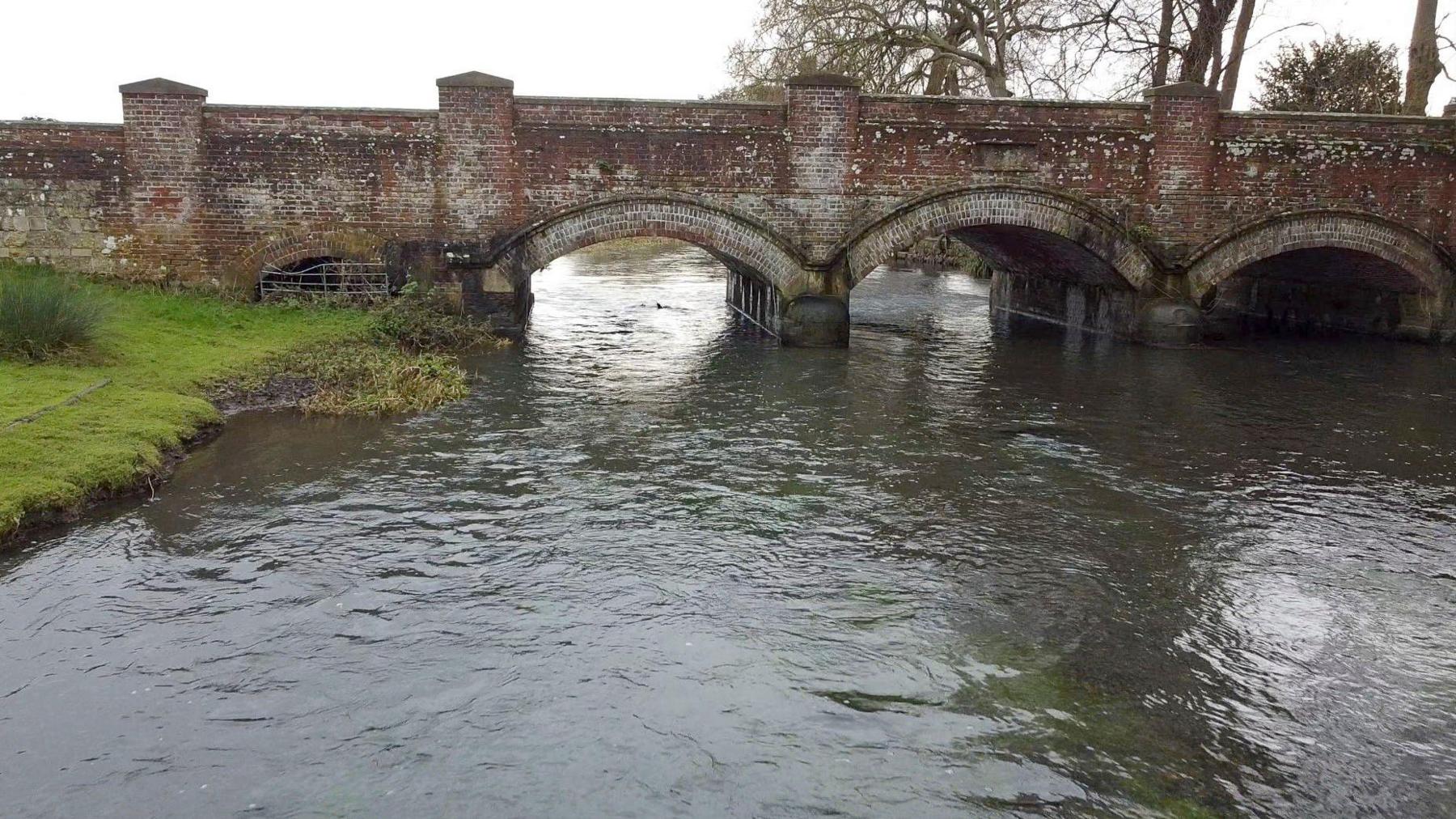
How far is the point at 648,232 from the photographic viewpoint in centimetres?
1627

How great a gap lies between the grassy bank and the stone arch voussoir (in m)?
12.0

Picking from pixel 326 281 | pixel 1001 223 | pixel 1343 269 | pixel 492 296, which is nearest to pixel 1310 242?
pixel 1343 269

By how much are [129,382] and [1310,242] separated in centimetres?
1691

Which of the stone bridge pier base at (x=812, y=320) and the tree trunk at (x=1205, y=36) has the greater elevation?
the tree trunk at (x=1205, y=36)

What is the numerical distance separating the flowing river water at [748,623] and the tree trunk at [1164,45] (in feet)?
47.5

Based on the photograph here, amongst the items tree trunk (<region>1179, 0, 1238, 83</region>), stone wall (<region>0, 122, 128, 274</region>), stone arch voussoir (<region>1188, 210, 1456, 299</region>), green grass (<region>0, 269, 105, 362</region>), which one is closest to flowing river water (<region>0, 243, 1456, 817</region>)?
green grass (<region>0, 269, 105, 362</region>)

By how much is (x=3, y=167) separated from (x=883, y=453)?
1334 centimetres

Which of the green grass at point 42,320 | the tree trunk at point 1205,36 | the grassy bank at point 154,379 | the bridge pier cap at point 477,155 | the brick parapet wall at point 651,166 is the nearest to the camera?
the grassy bank at point 154,379

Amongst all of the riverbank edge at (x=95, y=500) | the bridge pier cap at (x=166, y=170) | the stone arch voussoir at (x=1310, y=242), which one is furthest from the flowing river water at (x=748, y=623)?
the bridge pier cap at (x=166, y=170)

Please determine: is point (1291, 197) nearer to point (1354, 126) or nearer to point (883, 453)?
point (1354, 126)

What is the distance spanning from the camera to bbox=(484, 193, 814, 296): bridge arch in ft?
52.1

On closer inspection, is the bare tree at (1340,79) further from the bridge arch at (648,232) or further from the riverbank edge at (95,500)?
the riverbank edge at (95,500)

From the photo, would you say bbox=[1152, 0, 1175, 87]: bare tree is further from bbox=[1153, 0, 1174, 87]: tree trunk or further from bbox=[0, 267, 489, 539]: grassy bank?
bbox=[0, 267, 489, 539]: grassy bank

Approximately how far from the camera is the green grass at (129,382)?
27.2 ft
